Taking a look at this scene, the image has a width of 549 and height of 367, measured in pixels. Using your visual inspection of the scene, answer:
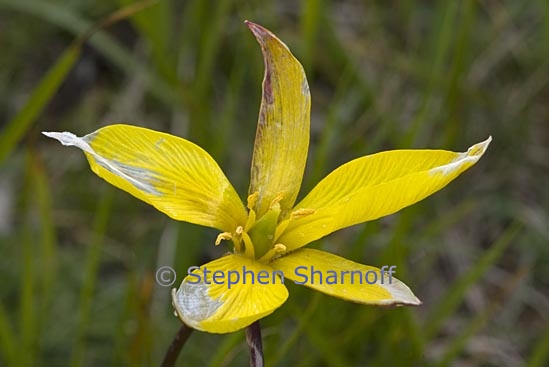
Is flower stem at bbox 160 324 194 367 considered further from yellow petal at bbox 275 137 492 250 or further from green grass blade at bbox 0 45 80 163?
green grass blade at bbox 0 45 80 163

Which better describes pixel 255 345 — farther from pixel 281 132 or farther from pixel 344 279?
pixel 281 132

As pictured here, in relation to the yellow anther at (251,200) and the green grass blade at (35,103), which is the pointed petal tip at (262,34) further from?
the green grass blade at (35,103)

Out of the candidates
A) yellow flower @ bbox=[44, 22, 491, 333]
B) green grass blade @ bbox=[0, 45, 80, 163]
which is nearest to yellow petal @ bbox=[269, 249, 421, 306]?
yellow flower @ bbox=[44, 22, 491, 333]

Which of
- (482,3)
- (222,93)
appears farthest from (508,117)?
(222,93)

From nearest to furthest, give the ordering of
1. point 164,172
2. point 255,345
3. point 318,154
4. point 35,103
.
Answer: point 255,345, point 164,172, point 35,103, point 318,154

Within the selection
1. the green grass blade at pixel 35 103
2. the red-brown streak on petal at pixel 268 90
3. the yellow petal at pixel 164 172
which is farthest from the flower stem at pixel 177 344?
the green grass blade at pixel 35 103

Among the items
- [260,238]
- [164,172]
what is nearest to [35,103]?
[164,172]

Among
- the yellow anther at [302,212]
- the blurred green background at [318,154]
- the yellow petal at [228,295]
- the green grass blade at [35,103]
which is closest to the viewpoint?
the yellow petal at [228,295]
